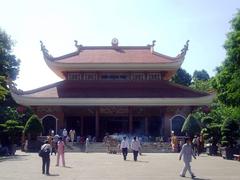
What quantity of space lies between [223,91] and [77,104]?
452 inches

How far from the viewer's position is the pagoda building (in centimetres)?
3556

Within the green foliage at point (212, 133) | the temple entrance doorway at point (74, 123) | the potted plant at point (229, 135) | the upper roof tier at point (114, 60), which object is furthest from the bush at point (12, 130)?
the potted plant at point (229, 135)

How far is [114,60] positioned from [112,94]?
417 cm

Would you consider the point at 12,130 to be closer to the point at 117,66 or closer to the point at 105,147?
the point at 105,147

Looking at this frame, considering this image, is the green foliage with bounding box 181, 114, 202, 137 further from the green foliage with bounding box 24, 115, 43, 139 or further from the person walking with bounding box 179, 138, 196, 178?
the person walking with bounding box 179, 138, 196, 178

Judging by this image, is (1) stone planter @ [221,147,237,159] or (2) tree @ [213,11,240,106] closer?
(1) stone planter @ [221,147,237,159]

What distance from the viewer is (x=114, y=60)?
39.7 meters

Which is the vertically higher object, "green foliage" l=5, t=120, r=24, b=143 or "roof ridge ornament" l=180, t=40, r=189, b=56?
"roof ridge ornament" l=180, t=40, r=189, b=56

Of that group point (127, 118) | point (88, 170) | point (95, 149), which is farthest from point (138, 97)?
point (88, 170)

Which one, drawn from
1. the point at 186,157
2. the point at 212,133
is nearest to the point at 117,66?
the point at 212,133

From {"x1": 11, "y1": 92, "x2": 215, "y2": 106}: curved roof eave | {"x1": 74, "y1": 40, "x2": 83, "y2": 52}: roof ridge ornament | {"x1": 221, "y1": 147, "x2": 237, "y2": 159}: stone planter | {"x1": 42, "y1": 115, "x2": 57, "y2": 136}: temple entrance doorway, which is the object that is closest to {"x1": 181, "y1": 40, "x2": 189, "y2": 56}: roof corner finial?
{"x1": 11, "y1": 92, "x2": 215, "y2": 106}: curved roof eave

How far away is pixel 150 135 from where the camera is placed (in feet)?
122

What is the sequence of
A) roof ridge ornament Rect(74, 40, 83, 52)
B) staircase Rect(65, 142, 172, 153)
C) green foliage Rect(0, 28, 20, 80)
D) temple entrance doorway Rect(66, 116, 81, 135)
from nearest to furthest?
1. staircase Rect(65, 142, 172, 153)
2. temple entrance doorway Rect(66, 116, 81, 135)
3. green foliage Rect(0, 28, 20, 80)
4. roof ridge ornament Rect(74, 40, 83, 52)

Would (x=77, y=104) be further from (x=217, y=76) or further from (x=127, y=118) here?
(x=217, y=76)
